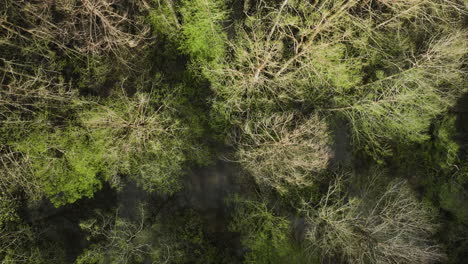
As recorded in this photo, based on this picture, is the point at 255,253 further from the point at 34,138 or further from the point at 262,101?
the point at 34,138

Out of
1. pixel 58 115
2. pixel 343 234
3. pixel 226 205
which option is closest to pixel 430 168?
pixel 343 234

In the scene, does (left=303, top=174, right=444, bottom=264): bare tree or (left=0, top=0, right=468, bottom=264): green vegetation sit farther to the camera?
(left=303, top=174, right=444, bottom=264): bare tree

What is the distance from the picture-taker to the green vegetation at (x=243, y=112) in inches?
367

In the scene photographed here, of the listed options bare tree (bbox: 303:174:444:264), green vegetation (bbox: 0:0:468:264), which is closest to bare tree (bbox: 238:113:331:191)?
green vegetation (bbox: 0:0:468:264)

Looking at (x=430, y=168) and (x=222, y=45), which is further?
(x=430, y=168)

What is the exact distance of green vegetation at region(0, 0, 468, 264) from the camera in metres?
9.31

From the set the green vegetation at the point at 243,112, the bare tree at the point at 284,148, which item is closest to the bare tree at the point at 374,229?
the green vegetation at the point at 243,112

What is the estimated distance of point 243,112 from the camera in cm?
1002

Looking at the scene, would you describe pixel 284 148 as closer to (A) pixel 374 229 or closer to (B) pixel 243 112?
(B) pixel 243 112

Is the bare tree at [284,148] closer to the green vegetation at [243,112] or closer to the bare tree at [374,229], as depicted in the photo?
the green vegetation at [243,112]

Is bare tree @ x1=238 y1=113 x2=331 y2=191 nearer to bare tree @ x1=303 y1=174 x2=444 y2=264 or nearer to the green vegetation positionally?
the green vegetation

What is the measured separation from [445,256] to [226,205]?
881 centimetres

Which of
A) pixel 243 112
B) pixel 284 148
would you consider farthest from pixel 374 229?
pixel 243 112

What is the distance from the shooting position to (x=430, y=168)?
435 inches
